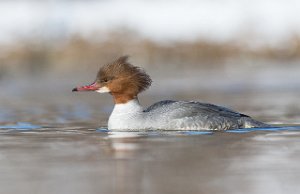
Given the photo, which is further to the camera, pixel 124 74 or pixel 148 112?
pixel 124 74

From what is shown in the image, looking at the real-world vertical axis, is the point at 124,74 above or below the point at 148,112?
above

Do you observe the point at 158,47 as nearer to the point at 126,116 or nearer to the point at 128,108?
the point at 128,108

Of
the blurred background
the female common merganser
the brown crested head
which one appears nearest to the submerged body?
the female common merganser

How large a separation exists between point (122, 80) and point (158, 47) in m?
12.3

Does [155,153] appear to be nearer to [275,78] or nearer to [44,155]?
[44,155]

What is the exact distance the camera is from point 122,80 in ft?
38.3

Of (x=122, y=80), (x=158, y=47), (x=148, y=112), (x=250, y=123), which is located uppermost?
(x=158, y=47)

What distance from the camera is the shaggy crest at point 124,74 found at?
11648 mm

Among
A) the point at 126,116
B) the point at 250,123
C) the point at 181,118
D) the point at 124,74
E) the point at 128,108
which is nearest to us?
the point at 181,118

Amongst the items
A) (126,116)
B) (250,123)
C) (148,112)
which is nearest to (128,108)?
(126,116)

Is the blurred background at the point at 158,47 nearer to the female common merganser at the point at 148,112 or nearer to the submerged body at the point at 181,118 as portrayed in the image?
the female common merganser at the point at 148,112

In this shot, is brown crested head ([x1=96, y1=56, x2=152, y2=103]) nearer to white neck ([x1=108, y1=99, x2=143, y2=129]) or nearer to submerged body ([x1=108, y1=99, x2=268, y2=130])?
white neck ([x1=108, y1=99, x2=143, y2=129])

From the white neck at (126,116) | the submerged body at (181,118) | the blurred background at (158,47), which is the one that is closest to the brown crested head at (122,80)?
the white neck at (126,116)

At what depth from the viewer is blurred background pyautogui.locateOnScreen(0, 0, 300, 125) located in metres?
18.4
